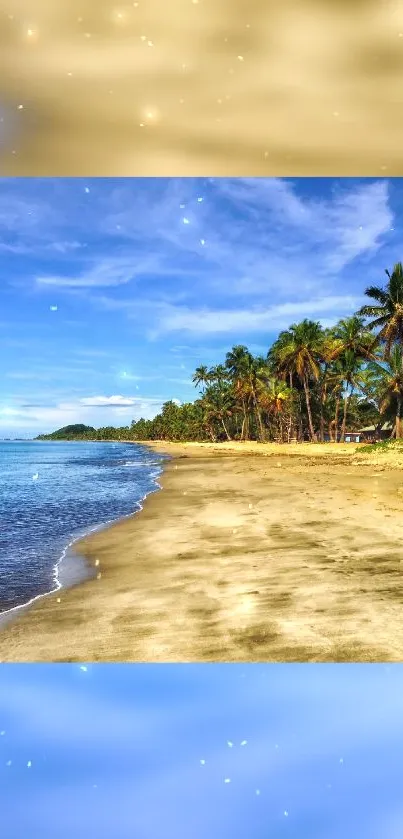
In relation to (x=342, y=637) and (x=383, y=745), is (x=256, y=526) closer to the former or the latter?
(x=342, y=637)

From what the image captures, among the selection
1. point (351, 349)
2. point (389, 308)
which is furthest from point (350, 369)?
point (389, 308)

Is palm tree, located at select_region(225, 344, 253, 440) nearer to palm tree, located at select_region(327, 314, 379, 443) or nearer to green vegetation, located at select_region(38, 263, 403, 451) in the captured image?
green vegetation, located at select_region(38, 263, 403, 451)

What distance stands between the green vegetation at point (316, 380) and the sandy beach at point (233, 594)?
20.6 m

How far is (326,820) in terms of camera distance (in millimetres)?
1441

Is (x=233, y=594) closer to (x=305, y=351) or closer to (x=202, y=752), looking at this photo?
(x=202, y=752)

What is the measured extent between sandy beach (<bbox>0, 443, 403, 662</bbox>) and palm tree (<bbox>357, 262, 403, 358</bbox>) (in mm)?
19503

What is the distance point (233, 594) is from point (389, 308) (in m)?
25.2

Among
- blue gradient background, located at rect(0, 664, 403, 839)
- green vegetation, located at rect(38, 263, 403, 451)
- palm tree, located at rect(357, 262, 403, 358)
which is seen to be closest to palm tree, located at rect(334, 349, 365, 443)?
green vegetation, located at rect(38, 263, 403, 451)

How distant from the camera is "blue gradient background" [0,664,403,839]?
1447 millimetres

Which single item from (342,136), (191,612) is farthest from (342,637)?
(342,136)

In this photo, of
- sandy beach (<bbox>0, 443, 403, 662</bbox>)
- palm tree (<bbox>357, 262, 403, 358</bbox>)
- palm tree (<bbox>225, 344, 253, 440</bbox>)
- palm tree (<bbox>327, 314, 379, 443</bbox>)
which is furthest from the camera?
palm tree (<bbox>225, 344, 253, 440</bbox>)

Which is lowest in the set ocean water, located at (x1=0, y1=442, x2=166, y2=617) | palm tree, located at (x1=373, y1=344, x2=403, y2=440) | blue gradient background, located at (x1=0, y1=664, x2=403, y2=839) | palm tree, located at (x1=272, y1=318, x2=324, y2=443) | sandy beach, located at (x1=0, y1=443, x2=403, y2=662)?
ocean water, located at (x1=0, y1=442, x2=166, y2=617)

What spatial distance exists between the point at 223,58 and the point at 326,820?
2.95m

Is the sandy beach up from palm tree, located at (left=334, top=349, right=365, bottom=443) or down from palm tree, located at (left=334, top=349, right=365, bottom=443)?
down
